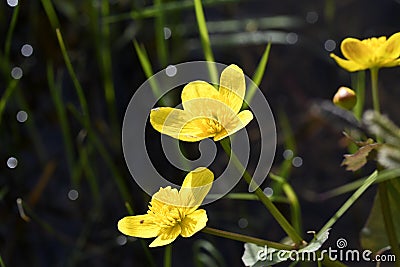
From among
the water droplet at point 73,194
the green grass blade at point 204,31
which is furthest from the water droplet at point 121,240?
the green grass blade at point 204,31

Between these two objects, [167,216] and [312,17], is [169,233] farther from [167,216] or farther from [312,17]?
[312,17]

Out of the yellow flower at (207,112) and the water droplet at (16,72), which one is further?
the water droplet at (16,72)

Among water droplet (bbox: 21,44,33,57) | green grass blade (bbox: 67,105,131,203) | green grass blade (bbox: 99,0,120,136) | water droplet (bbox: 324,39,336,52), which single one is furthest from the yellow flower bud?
water droplet (bbox: 21,44,33,57)

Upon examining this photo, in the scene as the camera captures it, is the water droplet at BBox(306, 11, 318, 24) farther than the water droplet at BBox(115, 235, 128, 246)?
Yes

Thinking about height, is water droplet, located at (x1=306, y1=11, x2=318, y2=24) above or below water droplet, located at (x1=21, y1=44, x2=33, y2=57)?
above

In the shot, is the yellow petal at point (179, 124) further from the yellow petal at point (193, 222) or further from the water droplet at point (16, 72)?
the water droplet at point (16, 72)

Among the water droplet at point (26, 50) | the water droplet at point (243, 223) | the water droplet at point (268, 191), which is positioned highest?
the water droplet at point (26, 50)

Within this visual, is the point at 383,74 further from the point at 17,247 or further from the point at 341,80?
the point at 17,247

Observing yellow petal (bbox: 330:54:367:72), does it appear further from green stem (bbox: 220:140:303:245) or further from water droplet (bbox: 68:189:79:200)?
water droplet (bbox: 68:189:79:200)
